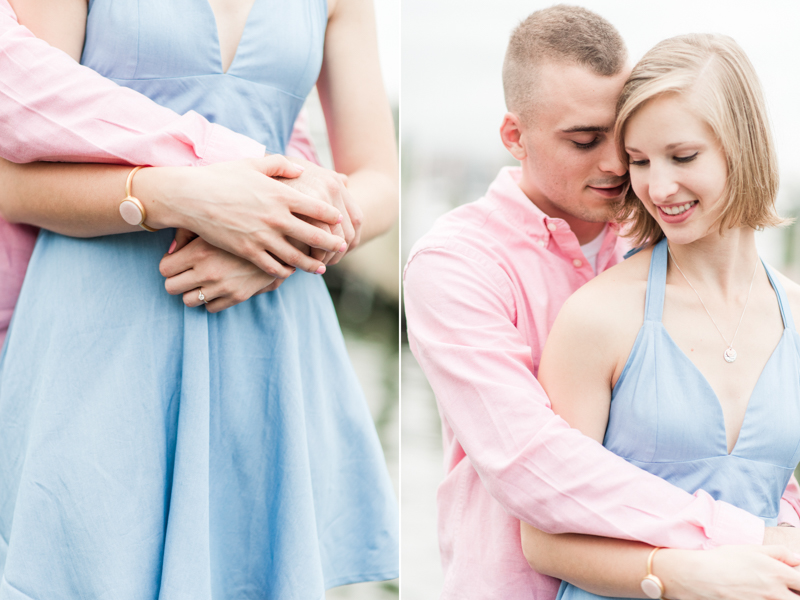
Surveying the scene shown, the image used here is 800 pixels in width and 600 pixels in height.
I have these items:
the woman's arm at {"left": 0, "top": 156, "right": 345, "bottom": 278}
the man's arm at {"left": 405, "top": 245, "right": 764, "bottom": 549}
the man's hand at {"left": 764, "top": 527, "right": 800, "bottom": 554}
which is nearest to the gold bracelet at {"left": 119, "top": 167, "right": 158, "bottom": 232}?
the woman's arm at {"left": 0, "top": 156, "right": 345, "bottom": 278}

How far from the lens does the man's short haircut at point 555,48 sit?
150cm

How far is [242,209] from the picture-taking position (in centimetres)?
107

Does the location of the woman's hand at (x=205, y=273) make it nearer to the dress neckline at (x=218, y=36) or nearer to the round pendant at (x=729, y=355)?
the dress neckline at (x=218, y=36)

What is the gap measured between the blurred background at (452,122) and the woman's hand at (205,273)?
1855mm

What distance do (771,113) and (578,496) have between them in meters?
0.81

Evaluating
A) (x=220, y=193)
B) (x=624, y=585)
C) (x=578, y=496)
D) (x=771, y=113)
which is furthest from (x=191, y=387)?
(x=771, y=113)

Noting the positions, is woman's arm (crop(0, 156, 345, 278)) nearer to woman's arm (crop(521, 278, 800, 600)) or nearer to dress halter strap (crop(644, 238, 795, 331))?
woman's arm (crop(521, 278, 800, 600))

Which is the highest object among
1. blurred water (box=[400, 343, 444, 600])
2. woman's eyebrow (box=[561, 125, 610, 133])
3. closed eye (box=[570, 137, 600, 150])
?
woman's eyebrow (box=[561, 125, 610, 133])

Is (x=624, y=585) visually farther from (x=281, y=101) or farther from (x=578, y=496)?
(x=281, y=101)

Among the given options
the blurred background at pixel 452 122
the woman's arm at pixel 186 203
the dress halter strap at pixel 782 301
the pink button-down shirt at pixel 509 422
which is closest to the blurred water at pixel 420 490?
the blurred background at pixel 452 122

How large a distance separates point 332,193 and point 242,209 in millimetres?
188

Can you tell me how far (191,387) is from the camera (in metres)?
1.13

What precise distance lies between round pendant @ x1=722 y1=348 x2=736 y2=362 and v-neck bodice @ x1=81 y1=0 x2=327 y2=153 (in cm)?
91

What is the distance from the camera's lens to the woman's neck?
1.37 meters
